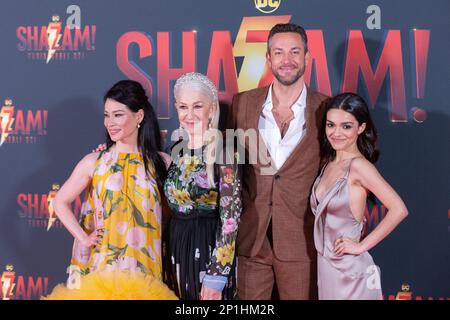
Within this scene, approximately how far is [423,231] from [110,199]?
1.95m

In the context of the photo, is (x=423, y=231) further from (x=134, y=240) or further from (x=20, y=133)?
(x=20, y=133)

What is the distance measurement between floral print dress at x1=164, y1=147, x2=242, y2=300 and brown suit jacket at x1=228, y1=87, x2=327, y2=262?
10.7 inches

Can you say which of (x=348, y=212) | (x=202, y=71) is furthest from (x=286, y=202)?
(x=202, y=71)

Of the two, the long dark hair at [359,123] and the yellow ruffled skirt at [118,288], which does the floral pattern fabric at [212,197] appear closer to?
the yellow ruffled skirt at [118,288]

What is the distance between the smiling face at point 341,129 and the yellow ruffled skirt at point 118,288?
113 cm

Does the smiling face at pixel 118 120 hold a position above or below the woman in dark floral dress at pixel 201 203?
above

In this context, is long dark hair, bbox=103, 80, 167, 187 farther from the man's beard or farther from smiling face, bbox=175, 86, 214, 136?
the man's beard

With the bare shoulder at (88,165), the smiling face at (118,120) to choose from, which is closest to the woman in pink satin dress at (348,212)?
the smiling face at (118,120)

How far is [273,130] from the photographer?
10.7 ft

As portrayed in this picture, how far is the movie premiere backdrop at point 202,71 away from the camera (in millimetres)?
3727

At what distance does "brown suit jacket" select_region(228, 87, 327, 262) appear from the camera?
10.5 feet

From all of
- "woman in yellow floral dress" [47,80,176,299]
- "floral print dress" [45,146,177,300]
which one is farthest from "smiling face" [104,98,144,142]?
"floral print dress" [45,146,177,300]
